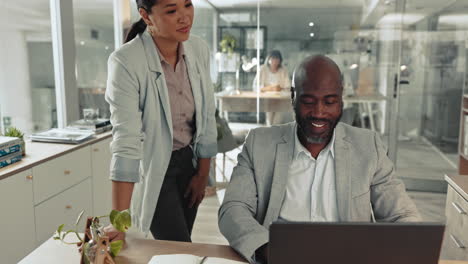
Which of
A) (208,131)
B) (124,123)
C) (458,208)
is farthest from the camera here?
(458,208)

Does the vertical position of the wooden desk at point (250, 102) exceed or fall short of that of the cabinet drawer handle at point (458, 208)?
it exceeds it

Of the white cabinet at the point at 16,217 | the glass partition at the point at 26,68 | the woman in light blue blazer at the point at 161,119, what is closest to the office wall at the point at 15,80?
the glass partition at the point at 26,68

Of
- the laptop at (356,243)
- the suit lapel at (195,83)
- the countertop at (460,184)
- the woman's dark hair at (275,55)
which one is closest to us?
the laptop at (356,243)

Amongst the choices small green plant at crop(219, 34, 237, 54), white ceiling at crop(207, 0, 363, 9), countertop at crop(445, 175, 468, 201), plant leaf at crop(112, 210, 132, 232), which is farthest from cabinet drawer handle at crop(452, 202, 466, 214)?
small green plant at crop(219, 34, 237, 54)

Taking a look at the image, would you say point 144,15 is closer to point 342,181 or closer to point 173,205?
point 173,205

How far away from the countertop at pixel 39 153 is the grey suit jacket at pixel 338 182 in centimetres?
132

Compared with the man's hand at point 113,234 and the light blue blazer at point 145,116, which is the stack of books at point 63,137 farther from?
the man's hand at point 113,234

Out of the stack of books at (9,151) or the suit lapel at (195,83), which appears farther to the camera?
the stack of books at (9,151)

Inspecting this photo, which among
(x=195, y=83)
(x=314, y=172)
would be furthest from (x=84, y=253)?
(x=195, y=83)

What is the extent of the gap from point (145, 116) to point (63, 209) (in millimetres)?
1383

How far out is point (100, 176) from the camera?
3.14m

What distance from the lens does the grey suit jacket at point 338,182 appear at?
137 centimetres

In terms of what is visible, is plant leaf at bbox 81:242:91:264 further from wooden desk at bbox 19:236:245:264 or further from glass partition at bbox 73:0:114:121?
glass partition at bbox 73:0:114:121

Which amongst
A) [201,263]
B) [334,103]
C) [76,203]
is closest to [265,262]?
[201,263]
